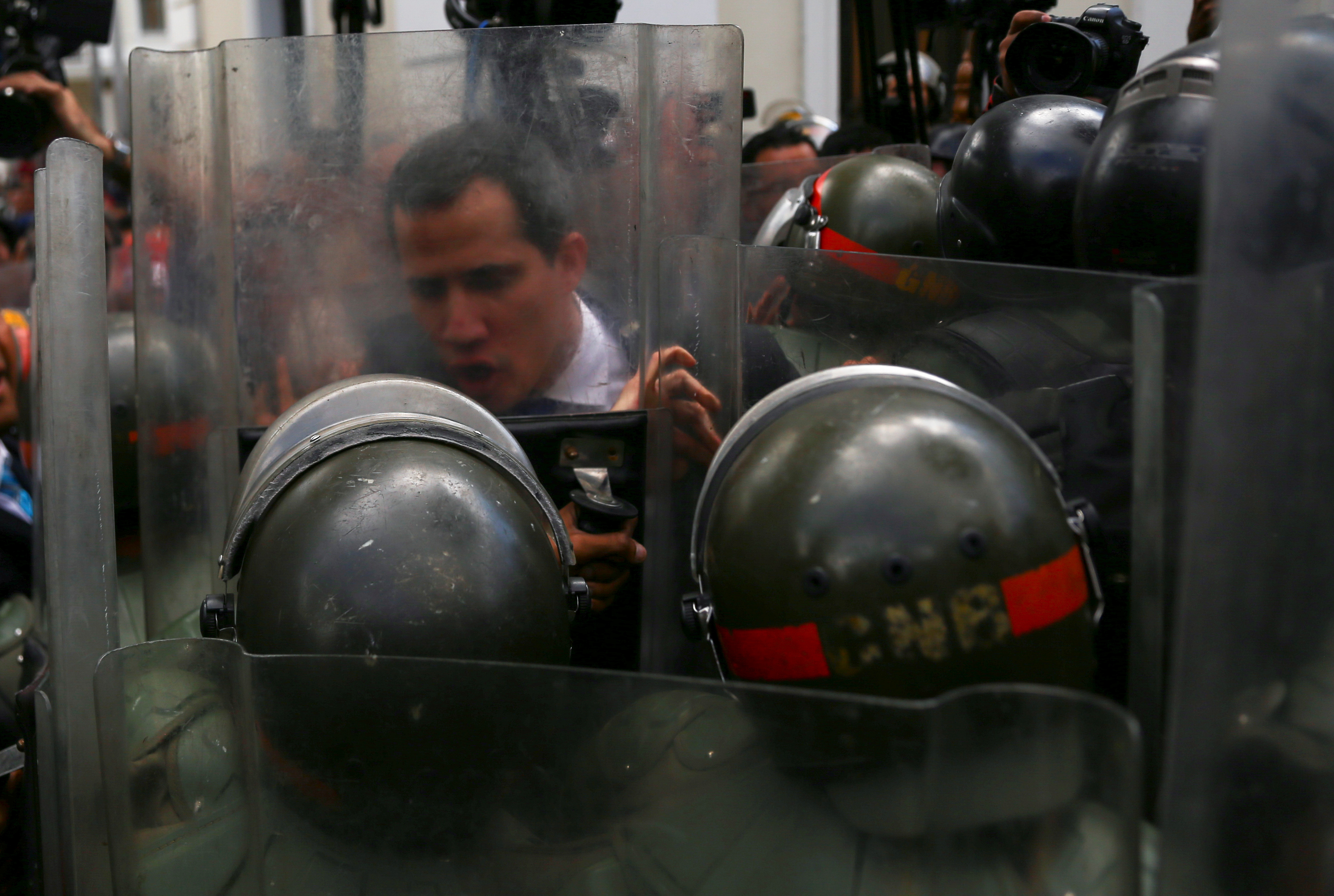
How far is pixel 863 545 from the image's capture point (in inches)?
60.9

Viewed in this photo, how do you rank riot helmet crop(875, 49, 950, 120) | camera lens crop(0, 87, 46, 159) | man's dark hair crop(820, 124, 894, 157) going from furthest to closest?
riot helmet crop(875, 49, 950, 120) → man's dark hair crop(820, 124, 894, 157) → camera lens crop(0, 87, 46, 159)

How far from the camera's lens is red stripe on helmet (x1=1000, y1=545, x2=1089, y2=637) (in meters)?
1.52

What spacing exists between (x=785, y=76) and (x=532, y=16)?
4858 mm

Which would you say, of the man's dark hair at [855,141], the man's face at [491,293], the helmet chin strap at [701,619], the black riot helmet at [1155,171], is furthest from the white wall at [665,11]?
the helmet chin strap at [701,619]

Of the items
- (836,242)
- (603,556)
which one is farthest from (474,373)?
(836,242)

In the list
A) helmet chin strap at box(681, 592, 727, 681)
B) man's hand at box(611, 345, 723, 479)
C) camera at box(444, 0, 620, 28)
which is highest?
camera at box(444, 0, 620, 28)

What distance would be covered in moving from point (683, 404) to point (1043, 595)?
1.07 m

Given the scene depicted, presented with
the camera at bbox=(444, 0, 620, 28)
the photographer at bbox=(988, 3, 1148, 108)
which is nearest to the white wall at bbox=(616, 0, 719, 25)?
the camera at bbox=(444, 0, 620, 28)

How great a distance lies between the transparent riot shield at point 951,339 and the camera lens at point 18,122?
3099mm

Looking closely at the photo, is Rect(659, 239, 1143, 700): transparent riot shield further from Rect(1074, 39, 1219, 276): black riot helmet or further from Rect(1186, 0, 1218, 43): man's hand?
Rect(1186, 0, 1218, 43): man's hand

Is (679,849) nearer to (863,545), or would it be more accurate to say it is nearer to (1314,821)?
(863,545)

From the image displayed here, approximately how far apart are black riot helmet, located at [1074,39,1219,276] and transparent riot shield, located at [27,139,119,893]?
58.7 inches

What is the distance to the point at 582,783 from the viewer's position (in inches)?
56.7

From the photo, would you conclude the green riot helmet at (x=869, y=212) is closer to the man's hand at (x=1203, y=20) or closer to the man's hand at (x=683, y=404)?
the man's hand at (x=683, y=404)
